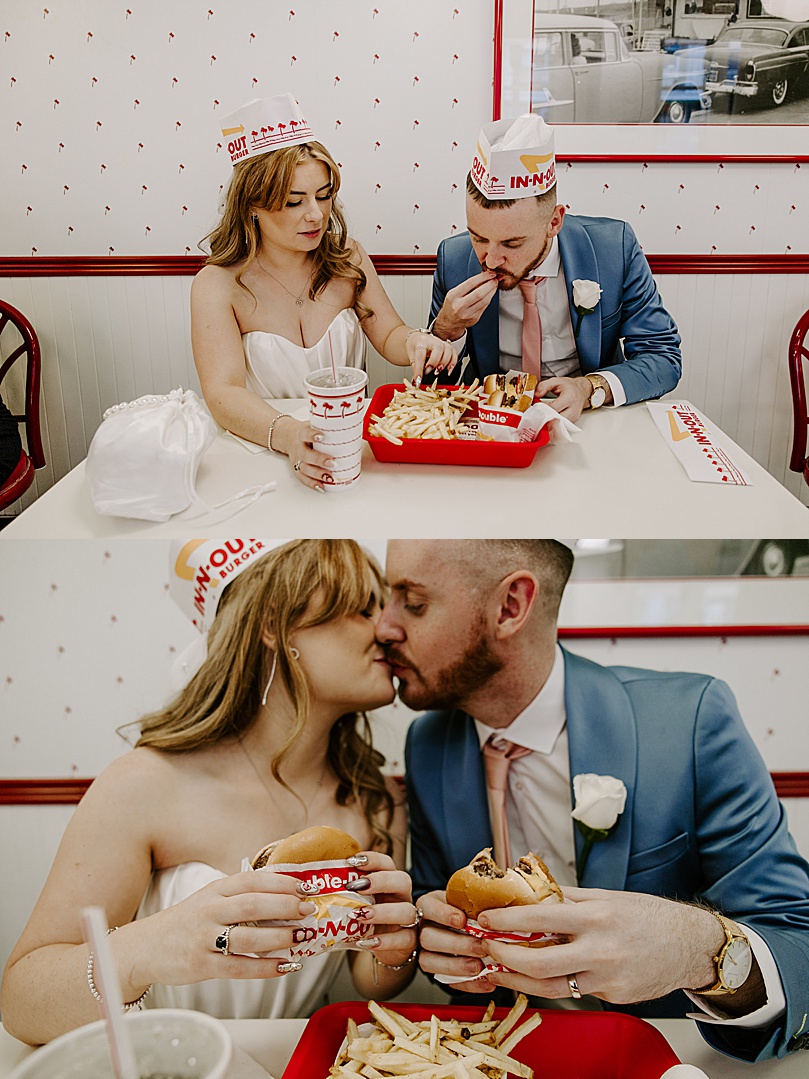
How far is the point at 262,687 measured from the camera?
1.17 metres

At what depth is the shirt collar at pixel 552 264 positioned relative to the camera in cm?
236

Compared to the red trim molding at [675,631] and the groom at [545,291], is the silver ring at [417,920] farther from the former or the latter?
the groom at [545,291]

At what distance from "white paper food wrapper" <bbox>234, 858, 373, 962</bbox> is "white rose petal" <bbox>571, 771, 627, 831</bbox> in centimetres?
29

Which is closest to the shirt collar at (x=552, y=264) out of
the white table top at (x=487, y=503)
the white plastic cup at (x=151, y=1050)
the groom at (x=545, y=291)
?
the groom at (x=545, y=291)

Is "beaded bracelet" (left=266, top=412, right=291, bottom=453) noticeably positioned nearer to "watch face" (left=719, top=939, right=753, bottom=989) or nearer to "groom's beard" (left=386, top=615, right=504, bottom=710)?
"groom's beard" (left=386, top=615, right=504, bottom=710)

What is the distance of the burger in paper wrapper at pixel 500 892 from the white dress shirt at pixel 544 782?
0.03 metres

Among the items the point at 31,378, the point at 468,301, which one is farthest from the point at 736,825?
the point at 31,378

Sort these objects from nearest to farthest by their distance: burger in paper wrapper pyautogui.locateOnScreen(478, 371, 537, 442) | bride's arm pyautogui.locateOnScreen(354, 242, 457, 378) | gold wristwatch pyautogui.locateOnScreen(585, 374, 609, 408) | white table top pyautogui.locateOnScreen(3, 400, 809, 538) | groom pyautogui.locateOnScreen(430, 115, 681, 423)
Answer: white table top pyautogui.locateOnScreen(3, 400, 809, 538) < burger in paper wrapper pyautogui.locateOnScreen(478, 371, 537, 442) < groom pyautogui.locateOnScreen(430, 115, 681, 423) < gold wristwatch pyautogui.locateOnScreen(585, 374, 609, 408) < bride's arm pyautogui.locateOnScreen(354, 242, 457, 378)

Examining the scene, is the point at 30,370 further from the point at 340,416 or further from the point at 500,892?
the point at 500,892

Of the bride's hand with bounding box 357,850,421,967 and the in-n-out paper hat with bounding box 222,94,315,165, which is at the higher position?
the in-n-out paper hat with bounding box 222,94,315,165

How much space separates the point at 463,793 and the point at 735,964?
38 centimetres

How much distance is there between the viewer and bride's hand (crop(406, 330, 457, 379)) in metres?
2.09

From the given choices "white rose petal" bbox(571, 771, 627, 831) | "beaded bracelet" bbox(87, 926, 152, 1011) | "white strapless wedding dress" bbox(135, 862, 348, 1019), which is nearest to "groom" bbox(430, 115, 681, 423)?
"white rose petal" bbox(571, 771, 627, 831)

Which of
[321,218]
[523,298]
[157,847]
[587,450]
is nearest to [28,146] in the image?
[321,218]
